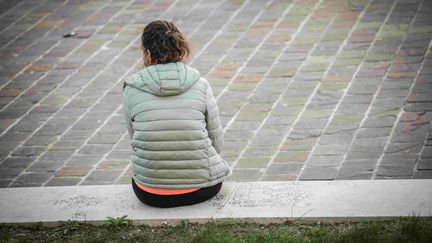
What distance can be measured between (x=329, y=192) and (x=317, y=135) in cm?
140

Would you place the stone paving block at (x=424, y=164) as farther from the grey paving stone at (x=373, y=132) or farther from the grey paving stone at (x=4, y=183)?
the grey paving stone at (x=4, y=183)

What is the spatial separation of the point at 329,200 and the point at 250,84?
279 cm

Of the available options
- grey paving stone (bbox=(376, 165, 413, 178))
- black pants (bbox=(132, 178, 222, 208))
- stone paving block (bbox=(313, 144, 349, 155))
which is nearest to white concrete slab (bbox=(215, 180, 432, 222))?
black pants (bbox=(132, 178, 222, 208))

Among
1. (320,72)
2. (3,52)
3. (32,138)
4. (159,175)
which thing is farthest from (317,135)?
(3,52)

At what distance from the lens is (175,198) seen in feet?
16.8

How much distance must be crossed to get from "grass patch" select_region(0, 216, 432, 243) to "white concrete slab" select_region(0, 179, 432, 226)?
55mm

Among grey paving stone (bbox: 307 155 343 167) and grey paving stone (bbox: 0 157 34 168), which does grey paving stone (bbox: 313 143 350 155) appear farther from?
grey paving stone (bbox: 0 157 34 168)

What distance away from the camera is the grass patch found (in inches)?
180

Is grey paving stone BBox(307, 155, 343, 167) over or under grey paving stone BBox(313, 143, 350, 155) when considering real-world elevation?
over

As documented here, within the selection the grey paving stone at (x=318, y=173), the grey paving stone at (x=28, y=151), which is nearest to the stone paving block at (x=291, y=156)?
the grey paving stone at (x=318, y=173)

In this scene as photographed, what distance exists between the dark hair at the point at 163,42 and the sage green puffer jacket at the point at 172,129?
6 centimetres

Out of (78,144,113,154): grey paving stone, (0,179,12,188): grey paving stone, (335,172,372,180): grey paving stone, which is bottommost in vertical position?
(335,172,372,180): grey paving stone

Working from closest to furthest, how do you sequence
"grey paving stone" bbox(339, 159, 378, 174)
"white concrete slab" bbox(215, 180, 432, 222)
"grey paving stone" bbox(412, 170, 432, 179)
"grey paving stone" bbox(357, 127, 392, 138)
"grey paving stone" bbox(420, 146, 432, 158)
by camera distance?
"white concrete slab" bbox(215, 180, 432, 222)
"grey paving stone" bbox(412, 170, 432, 179)
"grey paving stone" bbox(339, 159, 378, 174)
"grey paving stone" bbox(420, 146, 432, 158)
"grey paving stone" bbox(357, 127, 392, 138)

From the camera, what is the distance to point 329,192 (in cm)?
523
